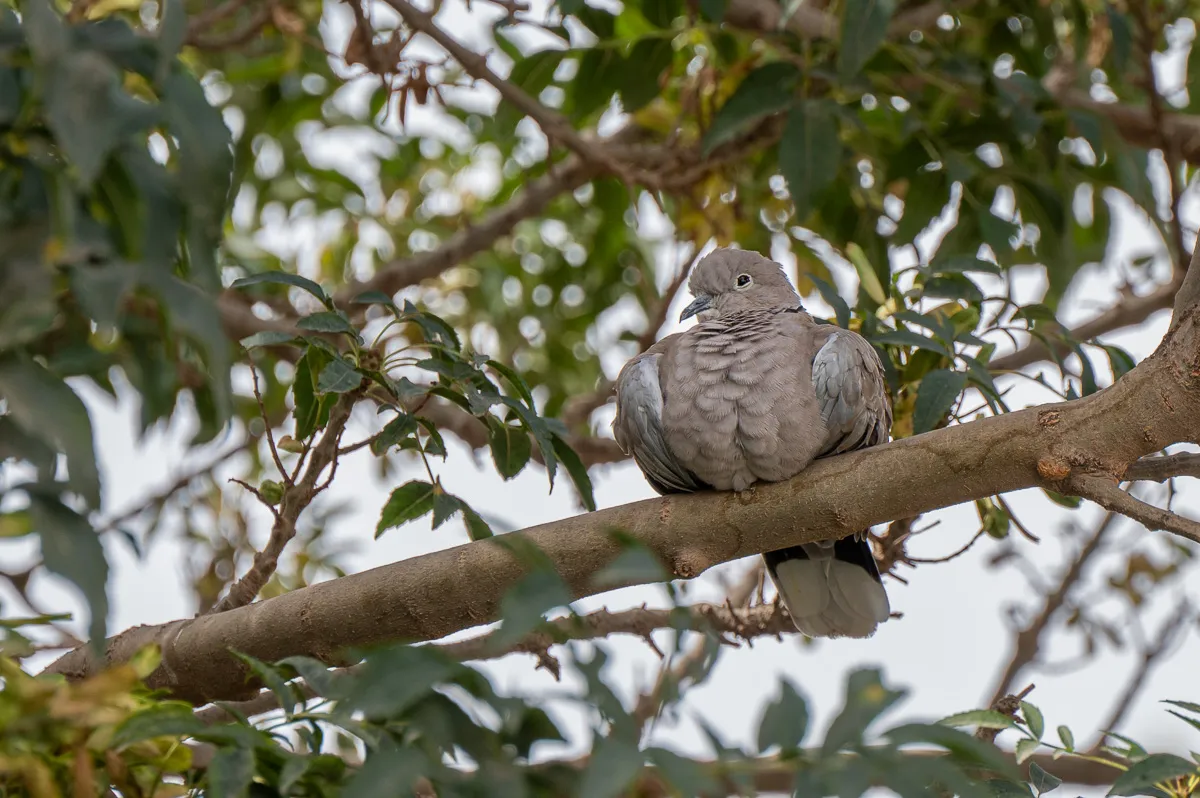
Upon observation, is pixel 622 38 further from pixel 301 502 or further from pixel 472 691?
pixel 472 691

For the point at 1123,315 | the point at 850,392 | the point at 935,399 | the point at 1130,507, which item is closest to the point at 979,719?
the point at 1130,507

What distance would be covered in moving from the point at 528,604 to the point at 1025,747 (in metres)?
0.91

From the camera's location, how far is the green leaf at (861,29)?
254 cm

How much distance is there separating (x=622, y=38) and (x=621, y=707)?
8.02 ft

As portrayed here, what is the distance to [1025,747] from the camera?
1679mm

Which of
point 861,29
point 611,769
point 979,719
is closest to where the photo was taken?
point 611,769

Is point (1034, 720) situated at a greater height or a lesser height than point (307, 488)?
lesser

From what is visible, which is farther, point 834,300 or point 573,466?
point 834,300

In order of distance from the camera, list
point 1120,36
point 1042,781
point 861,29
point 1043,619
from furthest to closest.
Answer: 1. point 1043,619
2. point 1120,36
3. point 861,29
4. point 1042,781

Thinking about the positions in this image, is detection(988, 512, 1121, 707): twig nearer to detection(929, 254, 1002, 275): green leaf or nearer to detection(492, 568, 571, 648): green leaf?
detection(929, 254, 1002, 275): green leaf

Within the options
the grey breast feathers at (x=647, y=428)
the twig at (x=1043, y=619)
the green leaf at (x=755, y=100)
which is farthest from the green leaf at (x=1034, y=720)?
the twig at (x=1043, y=619)

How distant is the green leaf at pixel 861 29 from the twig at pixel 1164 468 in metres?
1.06

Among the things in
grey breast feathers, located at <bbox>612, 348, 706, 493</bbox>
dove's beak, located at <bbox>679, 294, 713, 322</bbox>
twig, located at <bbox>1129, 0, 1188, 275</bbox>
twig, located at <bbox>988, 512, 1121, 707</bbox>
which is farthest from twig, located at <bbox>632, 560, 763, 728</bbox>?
twig, located at <bbox>1129, 0, 1188, 275</bbox>

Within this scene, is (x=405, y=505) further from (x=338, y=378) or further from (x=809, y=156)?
(x=809, y=156)
